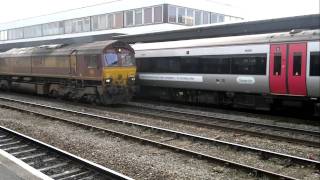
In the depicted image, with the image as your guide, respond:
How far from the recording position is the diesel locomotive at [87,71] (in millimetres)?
19422

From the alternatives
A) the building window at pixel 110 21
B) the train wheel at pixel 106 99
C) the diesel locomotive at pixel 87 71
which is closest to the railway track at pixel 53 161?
the train wheel at pixel 106 99

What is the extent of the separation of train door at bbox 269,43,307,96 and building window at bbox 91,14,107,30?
28123 millimetres

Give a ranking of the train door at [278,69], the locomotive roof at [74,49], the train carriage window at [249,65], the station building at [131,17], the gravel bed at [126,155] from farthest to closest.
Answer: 1. the station building at [131,17]
2. the locomotive roof at [74,49]
3. the train carriage window at [249,65]
4. the train door at [278,69]
5. the gravel bed at [126,155]

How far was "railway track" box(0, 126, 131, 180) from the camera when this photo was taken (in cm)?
809

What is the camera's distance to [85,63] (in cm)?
2014

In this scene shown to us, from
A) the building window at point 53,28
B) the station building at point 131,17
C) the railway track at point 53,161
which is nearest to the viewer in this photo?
the railway track at point 53,161

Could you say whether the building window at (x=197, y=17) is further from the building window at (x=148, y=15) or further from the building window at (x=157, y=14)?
the building window at (x=148, y=15)

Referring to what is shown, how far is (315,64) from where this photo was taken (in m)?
14.4

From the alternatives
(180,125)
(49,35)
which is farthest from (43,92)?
(49,35)

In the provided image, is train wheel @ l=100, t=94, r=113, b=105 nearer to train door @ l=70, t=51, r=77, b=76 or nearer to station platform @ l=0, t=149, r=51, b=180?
train door @ l=70, t=51, r=77, b=76

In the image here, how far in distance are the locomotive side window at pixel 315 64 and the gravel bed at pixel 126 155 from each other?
270 inches

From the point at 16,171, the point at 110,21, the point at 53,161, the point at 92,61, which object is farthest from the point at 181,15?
the point at 16,171

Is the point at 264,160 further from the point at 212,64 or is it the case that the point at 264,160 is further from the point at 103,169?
the point at 212,64

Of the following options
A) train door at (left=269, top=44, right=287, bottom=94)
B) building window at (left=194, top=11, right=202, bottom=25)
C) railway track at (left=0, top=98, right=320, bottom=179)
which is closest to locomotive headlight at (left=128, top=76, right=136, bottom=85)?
railway track at (left=0, top=98, right=320, bottom=179)
